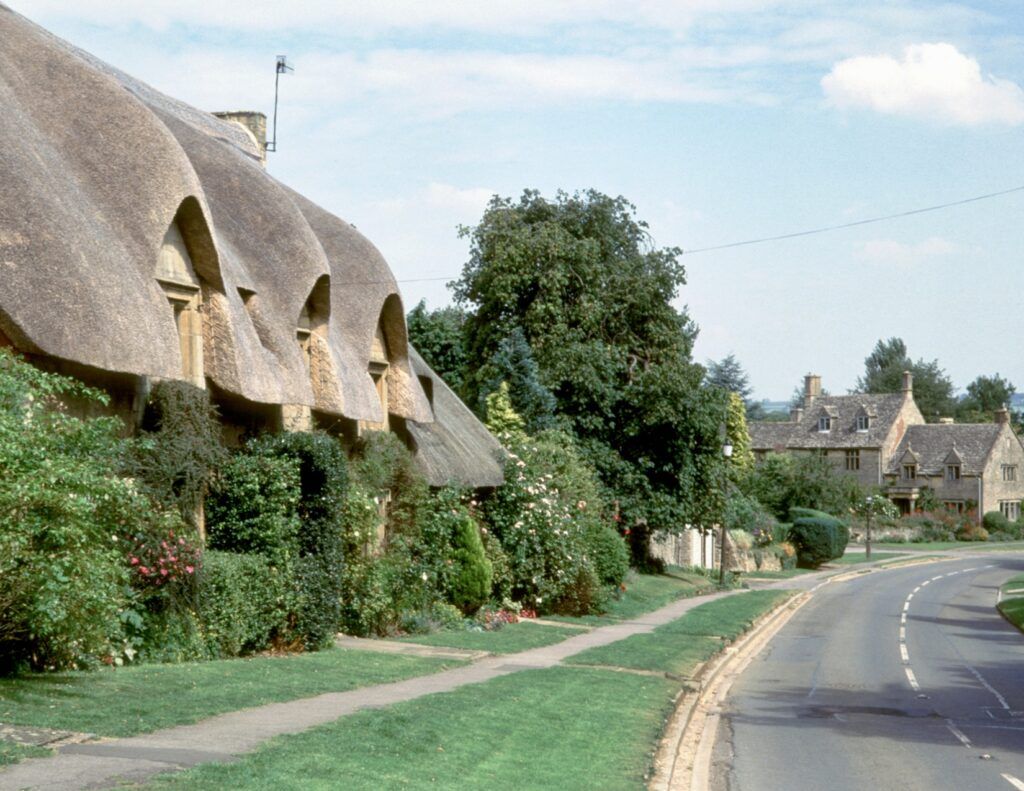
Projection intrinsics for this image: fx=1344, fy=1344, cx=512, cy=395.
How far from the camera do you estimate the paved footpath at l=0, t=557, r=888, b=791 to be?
922cm

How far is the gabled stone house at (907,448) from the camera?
98.6 metres

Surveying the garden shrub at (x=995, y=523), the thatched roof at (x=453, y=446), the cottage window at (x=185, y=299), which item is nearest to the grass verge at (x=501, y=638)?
the thatched roof at (x=453, y=446)

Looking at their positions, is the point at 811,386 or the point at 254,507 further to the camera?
the point at 811,386

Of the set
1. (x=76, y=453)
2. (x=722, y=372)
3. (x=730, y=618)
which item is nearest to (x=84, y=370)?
(x=76, y=453)

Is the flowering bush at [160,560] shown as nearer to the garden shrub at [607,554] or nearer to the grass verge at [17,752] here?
the grass verge at [17,752]

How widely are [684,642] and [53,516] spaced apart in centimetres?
1705

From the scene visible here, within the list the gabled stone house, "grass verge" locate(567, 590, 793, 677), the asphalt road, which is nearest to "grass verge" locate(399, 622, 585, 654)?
"grass verge" locate(567, 590, 793, 677)

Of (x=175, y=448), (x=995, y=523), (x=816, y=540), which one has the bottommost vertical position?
(x=816, y=540)

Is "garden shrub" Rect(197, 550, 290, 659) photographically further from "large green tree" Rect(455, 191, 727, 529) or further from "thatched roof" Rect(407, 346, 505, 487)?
"large green tree" Rect(455, 191, 727, 529)

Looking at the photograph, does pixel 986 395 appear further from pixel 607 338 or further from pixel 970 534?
pixel 607 338

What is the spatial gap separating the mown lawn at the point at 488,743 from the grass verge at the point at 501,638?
3.14 m

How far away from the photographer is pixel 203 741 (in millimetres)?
11148

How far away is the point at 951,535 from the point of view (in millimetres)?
91000

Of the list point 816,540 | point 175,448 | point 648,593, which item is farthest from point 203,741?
point 816,540
